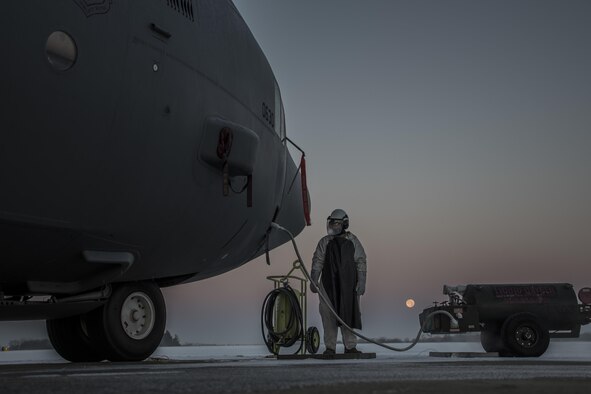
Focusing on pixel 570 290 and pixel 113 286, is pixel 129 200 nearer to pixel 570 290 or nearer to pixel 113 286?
pixel 113 286

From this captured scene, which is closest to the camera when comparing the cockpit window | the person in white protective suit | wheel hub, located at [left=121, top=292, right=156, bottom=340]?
wheel hub, located at [left=121, top=292, right=156, bottom=340]

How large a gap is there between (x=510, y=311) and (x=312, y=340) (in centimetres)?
379

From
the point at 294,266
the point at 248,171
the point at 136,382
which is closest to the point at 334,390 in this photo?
the point at 136,382

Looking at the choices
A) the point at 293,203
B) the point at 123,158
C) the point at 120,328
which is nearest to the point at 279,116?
the point at 293,203

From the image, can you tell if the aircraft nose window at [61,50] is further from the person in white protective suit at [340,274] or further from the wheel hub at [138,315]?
the person in white protective suit at [340,274]

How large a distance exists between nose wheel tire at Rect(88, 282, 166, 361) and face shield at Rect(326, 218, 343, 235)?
249cm

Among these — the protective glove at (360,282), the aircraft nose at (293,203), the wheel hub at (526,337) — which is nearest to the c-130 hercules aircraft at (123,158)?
the aircraft nose at (293,203)

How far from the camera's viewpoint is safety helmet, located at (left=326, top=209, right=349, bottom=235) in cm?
944

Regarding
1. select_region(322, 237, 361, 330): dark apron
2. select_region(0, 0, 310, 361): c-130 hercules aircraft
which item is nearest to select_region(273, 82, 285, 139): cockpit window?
select_region(0, 0, 310, 361): c-130 hercules aircraft

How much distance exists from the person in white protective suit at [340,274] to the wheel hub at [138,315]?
2.19 meters

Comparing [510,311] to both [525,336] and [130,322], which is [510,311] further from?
[130,322]

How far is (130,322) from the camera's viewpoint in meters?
8.94

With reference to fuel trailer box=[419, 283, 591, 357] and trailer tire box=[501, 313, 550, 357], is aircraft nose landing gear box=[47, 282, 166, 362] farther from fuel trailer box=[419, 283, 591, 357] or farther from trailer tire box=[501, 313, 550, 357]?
trailer tire box=[501, 313, 550, 357]

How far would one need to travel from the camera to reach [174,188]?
690 cm
